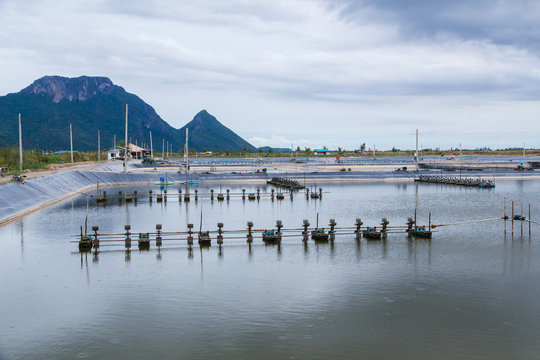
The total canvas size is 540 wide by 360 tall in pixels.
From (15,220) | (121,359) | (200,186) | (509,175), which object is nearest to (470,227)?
(121,359)

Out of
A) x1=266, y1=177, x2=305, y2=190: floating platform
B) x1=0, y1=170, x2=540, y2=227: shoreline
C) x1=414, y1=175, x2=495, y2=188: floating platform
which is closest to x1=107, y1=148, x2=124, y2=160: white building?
x1=0, y1=170, x2=540, y2=227: shoreline

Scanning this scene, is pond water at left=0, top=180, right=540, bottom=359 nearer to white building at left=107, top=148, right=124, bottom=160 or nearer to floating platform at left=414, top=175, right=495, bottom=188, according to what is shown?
floating platform at left=414, top=175, right=495, bottom=188

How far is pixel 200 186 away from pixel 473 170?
77953mm

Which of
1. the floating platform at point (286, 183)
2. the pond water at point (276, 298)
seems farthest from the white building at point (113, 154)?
the pond water at point (276, 298)

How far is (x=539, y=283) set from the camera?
26125mm

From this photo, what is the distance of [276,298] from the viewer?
77.9 ft

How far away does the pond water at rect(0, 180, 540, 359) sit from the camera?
18.5 m

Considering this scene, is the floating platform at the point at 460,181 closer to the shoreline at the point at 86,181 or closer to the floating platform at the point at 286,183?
the shoreline at the point at 86,181

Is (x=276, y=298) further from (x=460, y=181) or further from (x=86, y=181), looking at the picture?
(x=460, y=181)

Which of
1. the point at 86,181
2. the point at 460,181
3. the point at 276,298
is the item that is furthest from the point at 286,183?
the point at 276,298

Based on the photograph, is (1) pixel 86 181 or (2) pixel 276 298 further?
(1) pixel 86 181

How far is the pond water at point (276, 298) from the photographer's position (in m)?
18.5

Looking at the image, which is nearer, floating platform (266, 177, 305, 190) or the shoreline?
the shoreline

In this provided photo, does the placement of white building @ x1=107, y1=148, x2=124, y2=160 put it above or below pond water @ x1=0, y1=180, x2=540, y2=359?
above
